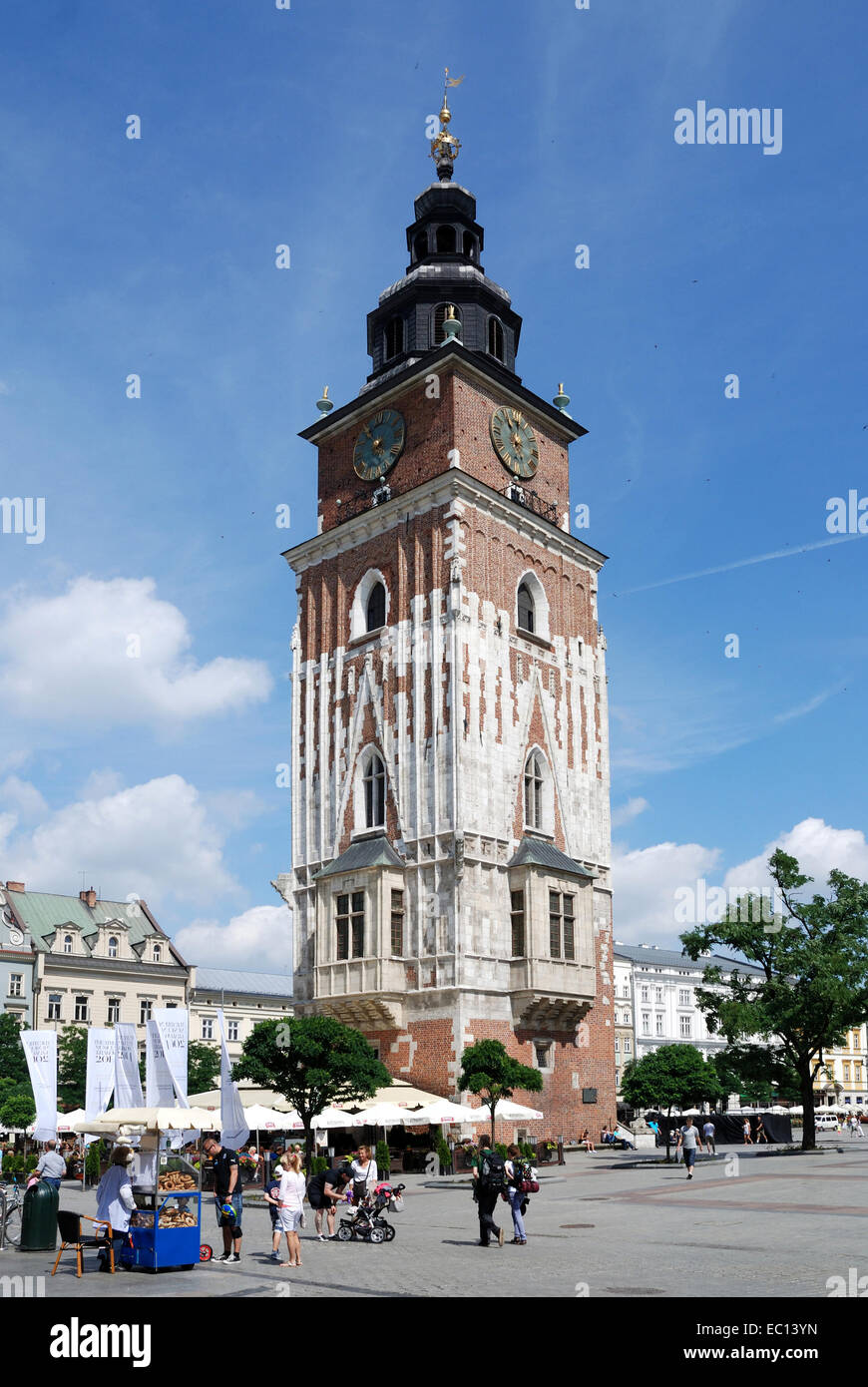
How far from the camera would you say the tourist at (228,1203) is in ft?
59.1

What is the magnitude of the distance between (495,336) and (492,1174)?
1596 inches

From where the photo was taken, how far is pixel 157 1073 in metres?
31.2

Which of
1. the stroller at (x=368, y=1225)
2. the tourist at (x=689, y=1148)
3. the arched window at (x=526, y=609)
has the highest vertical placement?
the arched window at (x=526, y=609)

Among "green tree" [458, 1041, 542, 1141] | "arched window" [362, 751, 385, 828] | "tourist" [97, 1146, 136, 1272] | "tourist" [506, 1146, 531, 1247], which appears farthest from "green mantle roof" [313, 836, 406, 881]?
"tourist" [97, 1146, 136, 1272]

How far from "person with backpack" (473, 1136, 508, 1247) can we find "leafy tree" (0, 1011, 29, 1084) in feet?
178

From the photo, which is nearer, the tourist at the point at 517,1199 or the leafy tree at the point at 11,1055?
the tourist at the point at 517,1199

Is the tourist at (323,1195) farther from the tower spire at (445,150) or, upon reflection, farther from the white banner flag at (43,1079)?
the tower spire at (445,150)

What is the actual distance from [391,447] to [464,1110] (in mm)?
26056

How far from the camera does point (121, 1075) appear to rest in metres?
32.2

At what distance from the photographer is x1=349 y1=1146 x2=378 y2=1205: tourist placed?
22.9 meters

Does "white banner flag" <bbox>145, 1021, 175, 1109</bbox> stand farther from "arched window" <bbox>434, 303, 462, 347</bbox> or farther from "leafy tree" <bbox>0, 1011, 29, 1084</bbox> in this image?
"leafy tree" <bbox>0, 1011, 29, 1084</bbox>

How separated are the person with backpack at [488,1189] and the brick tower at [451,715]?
21.4 m

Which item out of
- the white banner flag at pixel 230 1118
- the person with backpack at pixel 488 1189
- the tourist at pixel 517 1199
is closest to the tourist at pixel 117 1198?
the white banner flag at pixel 230 1118

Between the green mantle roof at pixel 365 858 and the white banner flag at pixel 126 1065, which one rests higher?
the green mantle roof at pixel 365 858
